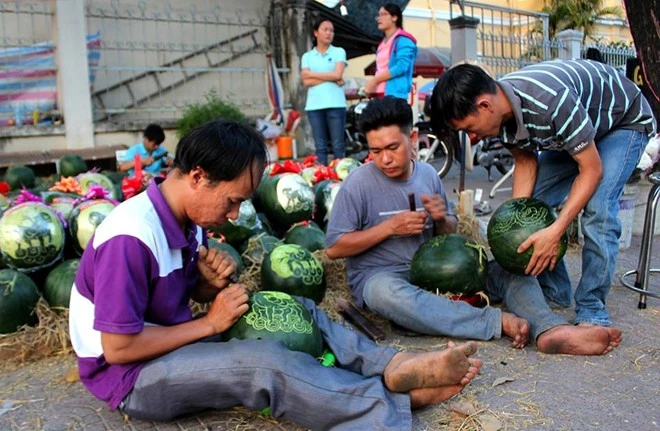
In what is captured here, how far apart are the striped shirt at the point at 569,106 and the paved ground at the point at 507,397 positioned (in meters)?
1.09

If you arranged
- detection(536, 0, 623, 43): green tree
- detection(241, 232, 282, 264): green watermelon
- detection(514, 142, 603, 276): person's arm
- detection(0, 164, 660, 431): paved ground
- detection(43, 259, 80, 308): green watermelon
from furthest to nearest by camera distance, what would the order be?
detection(536, 0, 623, 43): green tree, detection(241, 232, 282, 264): green watermelon, detection(43, 259, 80, 308): green watermelon, detection(514, 142, 603, 276): person's arm, detection(0, 164, 660, 431): paved ground

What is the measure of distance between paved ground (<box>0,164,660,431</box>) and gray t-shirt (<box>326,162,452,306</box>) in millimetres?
470

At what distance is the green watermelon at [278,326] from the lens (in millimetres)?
2676

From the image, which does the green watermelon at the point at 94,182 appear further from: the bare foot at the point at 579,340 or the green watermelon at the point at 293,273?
the bare foot at the point at 579,340

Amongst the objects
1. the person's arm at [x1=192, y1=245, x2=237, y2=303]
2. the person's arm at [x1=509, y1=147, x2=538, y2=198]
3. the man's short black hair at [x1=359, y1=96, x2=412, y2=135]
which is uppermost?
the man's short black hair at [x1=359, y1=96, x2=412, y2=135]

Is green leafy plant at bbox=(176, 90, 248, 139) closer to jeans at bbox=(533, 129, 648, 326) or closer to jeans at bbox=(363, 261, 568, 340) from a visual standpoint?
jeans at bbox=(363, 261, 568, 340)

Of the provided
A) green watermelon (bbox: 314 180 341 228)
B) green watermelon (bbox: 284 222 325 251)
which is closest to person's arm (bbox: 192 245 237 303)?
green watermelon (bbox: 284 222 325 251)

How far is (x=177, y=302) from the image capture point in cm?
258

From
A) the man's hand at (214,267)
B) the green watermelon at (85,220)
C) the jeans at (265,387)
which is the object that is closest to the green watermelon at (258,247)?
the green watermelon at (85,220)

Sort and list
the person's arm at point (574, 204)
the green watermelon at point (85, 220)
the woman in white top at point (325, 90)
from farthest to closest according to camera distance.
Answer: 1. the woman in white top at point (325, 90)
2. the green watermelon at point (85, 220)
3. the person's arm at point (574, 204)

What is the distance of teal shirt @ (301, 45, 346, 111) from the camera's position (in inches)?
279

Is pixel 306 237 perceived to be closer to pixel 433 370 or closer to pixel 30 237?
pixel 30 237

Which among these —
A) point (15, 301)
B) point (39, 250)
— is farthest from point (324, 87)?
point (15, 301)

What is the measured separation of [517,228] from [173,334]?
197 cm
